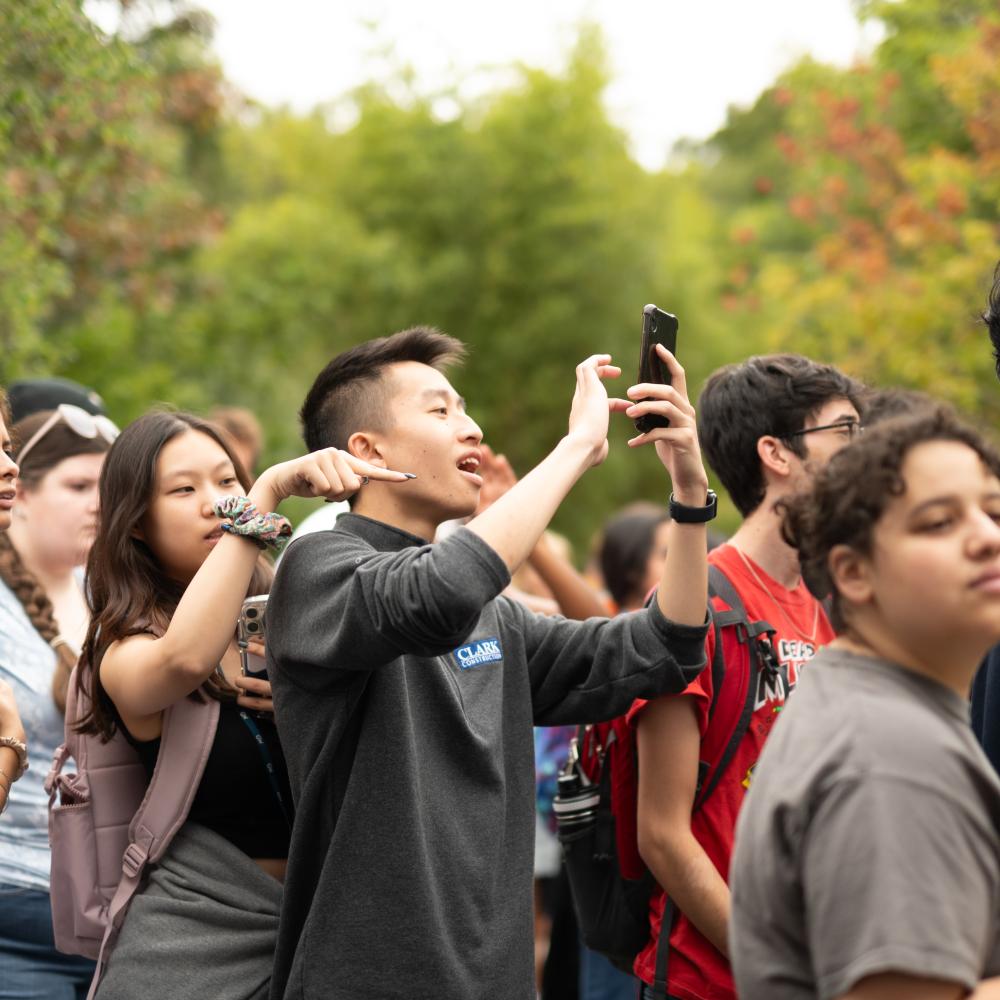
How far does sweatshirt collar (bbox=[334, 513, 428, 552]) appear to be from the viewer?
3086 mm

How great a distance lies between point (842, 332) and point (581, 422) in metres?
12.7

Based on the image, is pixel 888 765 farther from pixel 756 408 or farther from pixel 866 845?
pixel 756 408

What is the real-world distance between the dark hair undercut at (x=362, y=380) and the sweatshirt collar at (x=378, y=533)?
260mm

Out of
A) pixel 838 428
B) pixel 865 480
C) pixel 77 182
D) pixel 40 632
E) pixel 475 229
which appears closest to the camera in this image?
pixel 865 480

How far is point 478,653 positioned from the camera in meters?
3.08

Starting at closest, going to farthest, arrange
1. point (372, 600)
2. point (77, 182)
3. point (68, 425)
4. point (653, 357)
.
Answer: point (372, 600) < point (653, 357) < point (68, 425) < point (77, 182)

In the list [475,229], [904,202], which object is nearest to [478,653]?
[904,202]

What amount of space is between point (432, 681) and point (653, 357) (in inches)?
34.4

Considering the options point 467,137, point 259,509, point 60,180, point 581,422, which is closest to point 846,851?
point 581,422

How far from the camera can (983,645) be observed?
2.00m

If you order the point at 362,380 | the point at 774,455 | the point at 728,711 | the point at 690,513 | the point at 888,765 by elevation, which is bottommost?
the point at 728,711

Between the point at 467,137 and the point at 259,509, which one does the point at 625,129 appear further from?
the point at 259,509

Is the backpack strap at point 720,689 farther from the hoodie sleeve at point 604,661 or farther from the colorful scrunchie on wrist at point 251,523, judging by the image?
the colorful scrunchie on wrist at point 251,523

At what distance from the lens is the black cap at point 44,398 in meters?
4.95
